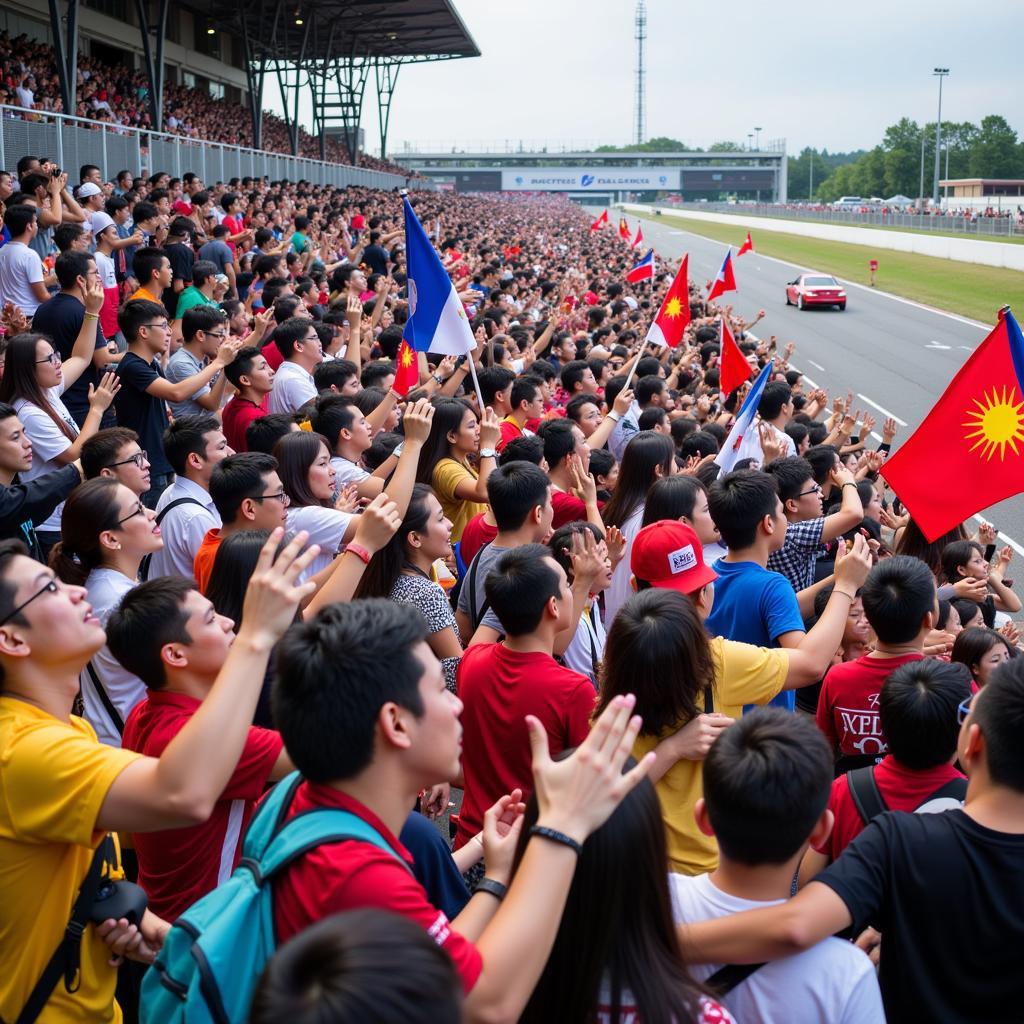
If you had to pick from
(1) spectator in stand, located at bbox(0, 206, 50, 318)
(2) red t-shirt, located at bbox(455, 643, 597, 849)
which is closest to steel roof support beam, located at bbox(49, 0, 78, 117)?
(1) spectator in stand, located at bbox(0, 206, 50, 318)

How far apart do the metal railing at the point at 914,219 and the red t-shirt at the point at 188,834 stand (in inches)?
2276

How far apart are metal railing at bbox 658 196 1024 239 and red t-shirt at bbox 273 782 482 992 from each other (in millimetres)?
58548

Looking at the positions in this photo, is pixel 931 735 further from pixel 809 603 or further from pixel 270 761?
pixel 809 603

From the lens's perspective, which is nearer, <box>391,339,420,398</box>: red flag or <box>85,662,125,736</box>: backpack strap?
<box>85,662,125,736</box>: backpack strap

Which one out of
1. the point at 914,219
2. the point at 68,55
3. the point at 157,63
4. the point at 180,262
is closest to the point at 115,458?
the point at 180,262

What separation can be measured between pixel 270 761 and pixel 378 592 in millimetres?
1888

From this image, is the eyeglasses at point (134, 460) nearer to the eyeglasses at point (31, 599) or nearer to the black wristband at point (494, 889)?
the eyeglasses at point (31, 599)

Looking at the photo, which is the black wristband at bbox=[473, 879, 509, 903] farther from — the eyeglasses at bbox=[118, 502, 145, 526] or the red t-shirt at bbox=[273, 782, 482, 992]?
the eyeglasses at bbox=[118, 502, 145, 526]

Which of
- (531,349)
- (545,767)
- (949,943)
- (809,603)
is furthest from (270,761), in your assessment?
(531,349)

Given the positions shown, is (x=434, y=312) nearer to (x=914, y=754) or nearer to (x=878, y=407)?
(x=914, y=754)

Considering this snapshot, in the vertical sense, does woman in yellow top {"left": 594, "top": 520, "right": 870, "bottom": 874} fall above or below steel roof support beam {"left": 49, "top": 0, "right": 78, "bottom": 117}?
below

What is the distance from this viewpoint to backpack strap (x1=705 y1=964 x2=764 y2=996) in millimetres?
2766

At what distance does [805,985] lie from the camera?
8.91 ft

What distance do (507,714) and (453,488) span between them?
3.03m
